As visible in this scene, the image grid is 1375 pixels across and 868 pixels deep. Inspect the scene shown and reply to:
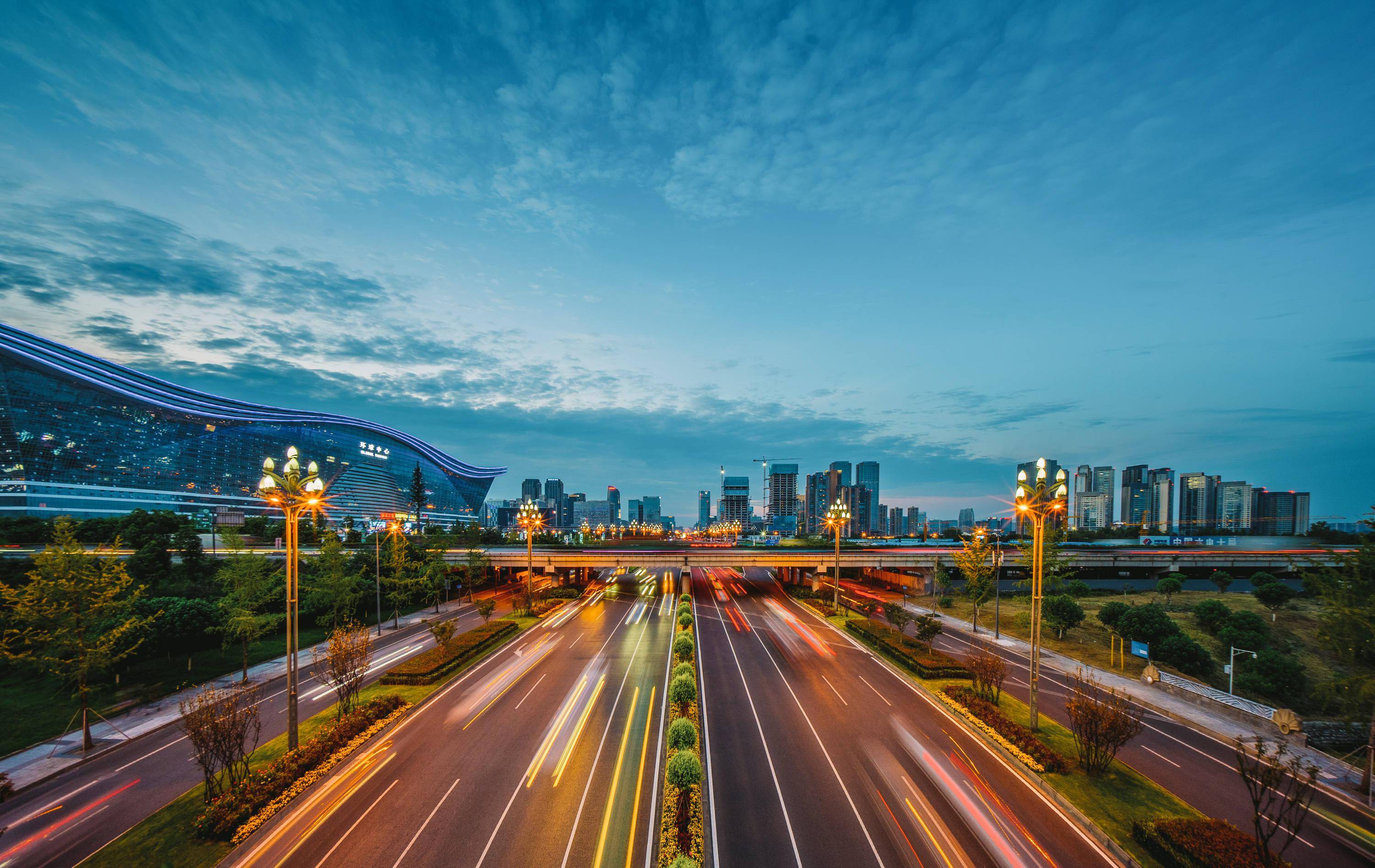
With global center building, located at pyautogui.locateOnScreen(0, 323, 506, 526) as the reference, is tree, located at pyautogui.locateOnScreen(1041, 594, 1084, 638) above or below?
below

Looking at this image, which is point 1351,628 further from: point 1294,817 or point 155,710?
point 155,710

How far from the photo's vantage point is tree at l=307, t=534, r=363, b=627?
3919 centimetres

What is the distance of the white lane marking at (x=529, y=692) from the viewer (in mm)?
24375

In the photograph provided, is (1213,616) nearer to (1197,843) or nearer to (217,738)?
(1197,843)

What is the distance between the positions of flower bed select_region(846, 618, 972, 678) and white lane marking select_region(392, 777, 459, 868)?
948 inches

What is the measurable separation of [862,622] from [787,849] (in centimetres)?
2958

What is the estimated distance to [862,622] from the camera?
40.8m

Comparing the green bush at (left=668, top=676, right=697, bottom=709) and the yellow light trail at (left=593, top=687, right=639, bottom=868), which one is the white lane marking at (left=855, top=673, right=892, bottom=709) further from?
the yellow light trail at (left=593, top=687, right=639, bottom=868)

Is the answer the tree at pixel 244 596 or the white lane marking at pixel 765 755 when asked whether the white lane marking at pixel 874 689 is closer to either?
the white lane marking at pixel 765 755

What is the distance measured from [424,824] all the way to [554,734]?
6.52 meters

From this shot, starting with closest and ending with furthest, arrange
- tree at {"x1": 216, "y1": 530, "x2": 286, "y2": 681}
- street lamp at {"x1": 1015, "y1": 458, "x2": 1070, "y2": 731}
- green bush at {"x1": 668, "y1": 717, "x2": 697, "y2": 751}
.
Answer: green bush at {"x1": 668, "y1": 717, "x2": 697, "y2": 751} → street lamp at {"x1": 1015, "y1": 458, "x2": 1070, "y2": 731} → tree at {"x1": 216, "y1": 530, "x2": 286, "y2": 681}

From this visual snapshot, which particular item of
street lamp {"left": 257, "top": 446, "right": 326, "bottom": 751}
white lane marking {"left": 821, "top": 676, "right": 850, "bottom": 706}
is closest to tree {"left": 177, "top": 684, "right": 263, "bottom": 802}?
street lamp {"left": 257, "top": 446, "right": 326, "bottom": 751}

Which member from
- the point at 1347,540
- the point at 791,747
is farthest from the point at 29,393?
the point at 1347,540

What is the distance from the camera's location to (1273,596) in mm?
A: 42781
